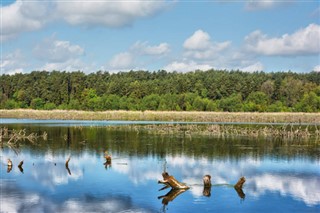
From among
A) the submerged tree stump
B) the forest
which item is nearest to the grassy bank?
the forest

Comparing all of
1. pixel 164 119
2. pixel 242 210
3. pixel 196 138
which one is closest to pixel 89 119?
pixel 164 119

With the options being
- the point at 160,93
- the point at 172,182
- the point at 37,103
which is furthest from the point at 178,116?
the point at 172,182

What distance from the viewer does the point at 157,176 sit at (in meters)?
18.9

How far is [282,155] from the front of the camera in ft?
84.5

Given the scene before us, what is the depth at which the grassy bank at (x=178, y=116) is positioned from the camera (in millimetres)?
59375

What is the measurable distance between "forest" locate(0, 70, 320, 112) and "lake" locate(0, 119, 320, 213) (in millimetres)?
54173

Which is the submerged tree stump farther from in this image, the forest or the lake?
the forest

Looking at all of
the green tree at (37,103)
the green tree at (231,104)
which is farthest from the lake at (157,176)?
the green tree at (37,103)

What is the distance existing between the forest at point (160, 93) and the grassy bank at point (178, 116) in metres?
19.1

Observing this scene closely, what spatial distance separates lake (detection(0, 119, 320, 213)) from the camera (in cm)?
1424

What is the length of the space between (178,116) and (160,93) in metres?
33.5

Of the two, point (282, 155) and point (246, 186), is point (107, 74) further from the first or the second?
point (246, 186)

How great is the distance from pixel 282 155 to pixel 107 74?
95.8 metres

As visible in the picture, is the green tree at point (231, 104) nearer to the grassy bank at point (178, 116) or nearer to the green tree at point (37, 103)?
the grassy bank at point (178, 116)
